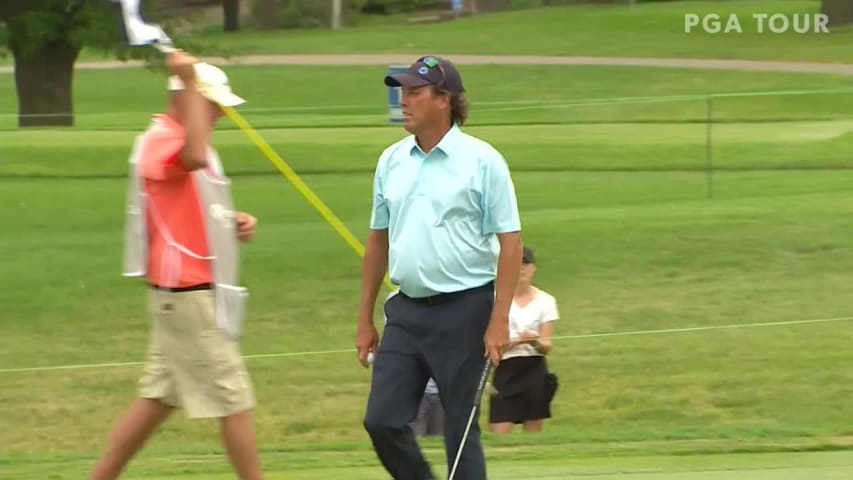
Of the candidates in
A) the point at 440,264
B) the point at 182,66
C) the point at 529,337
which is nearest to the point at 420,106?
the point at 440,264

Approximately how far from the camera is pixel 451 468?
19.7 feet

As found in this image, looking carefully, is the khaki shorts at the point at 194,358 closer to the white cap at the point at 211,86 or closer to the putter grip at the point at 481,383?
the white cap at the point at 211,86

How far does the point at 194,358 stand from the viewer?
6031 millimetres

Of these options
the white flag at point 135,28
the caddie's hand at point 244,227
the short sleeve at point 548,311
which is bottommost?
the short sleeve at point 548,311

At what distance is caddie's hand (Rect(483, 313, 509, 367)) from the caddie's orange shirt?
3.36ft

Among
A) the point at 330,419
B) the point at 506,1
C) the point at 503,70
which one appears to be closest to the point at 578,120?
the point at 503,70

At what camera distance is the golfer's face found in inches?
229

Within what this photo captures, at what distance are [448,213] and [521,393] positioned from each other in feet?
12.8

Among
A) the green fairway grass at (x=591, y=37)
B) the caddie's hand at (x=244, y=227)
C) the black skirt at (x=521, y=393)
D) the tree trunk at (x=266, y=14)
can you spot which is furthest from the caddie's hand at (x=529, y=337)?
the tree trunk at (x=266, y=14)

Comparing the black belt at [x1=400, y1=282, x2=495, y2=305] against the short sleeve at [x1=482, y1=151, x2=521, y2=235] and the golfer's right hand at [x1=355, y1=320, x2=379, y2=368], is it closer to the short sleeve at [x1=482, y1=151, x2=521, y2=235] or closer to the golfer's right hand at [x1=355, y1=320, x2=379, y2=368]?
the short sleeve at [x1=482, y1=151, x2=521, y2=235]

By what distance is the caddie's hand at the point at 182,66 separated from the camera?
18.6ft

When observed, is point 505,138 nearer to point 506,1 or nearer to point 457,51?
point 457,51

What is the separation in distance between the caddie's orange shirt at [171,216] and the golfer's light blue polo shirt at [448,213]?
0.70 m

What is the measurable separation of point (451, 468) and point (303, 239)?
38.6ft
